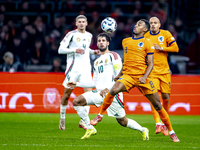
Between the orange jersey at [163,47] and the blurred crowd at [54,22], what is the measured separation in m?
6.38

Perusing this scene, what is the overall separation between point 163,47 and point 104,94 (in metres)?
2.03

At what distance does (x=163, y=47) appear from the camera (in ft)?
25.3

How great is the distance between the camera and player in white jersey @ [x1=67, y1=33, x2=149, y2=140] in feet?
20.8

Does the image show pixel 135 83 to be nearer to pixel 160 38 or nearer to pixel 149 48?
pixel 149 48

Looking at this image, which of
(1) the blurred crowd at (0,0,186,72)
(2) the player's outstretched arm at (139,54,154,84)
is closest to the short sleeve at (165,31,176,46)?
(2) the player's outstretched arm at (139,54,154,84)

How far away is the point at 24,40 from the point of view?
14.5m

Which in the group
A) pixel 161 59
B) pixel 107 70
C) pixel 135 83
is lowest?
pixel 135 83

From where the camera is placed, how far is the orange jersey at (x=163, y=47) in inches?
305

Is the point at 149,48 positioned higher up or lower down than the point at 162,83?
higher up

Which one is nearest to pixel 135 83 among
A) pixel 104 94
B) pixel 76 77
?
pixel 104 94

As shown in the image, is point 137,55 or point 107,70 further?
point 107,70

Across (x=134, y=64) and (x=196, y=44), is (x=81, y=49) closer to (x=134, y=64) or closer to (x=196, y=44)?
(x=134, y=64)

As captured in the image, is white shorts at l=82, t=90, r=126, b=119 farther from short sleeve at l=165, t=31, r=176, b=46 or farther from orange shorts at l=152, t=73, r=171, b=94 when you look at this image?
short sleeve at l=165, t=31, r=176, b=46

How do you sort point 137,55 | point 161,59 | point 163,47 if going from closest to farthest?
1. point 137,55
2. point 163,47
3. point 161,59
